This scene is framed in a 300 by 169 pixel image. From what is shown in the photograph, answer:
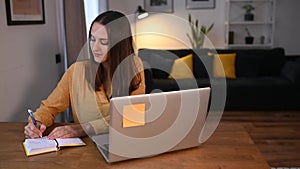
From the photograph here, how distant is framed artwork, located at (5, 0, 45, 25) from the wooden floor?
2172mm

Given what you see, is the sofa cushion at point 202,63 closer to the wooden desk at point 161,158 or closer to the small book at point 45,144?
the wooden desk at point 161,158

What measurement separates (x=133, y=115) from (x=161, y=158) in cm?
22

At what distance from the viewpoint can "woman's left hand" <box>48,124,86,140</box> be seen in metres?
1.29

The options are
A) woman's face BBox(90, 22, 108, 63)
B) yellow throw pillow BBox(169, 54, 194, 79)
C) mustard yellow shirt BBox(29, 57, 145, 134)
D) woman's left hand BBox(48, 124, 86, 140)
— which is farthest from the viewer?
yellow throw pillow BBox(169, 54, 194, 79)

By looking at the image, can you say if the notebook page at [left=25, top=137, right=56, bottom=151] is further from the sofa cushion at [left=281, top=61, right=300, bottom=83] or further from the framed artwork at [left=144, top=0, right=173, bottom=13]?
the framed artwork at [left=144, top=0, right=173, bottom=13]

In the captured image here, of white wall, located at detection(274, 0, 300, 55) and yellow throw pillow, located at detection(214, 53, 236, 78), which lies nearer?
yellow throw pillow, located at detection(214, 53, 236, 78)

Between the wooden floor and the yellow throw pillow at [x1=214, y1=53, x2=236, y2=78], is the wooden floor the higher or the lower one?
the lower one

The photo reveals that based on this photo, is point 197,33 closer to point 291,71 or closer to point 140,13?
point 140,13

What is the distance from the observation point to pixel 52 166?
106cm

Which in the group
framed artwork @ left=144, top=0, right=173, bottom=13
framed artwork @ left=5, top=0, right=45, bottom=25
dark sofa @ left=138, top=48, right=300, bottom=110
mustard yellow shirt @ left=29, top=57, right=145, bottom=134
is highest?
framed artwork @ left=144, top=0, right=173, bottom=13

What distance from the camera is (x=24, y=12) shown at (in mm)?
2219

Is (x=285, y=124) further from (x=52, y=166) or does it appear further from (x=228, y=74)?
(x=52, y=166)

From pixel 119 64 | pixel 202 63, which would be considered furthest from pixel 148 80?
pixel 119 64

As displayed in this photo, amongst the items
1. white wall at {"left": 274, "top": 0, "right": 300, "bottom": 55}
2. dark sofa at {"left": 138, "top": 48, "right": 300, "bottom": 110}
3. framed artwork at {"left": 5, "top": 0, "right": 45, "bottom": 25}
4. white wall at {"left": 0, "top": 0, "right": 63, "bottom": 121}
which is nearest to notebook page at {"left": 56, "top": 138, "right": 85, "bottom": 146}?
white wall at {"left": 0, "top": 0, "right": 63, "bottom": 121}
